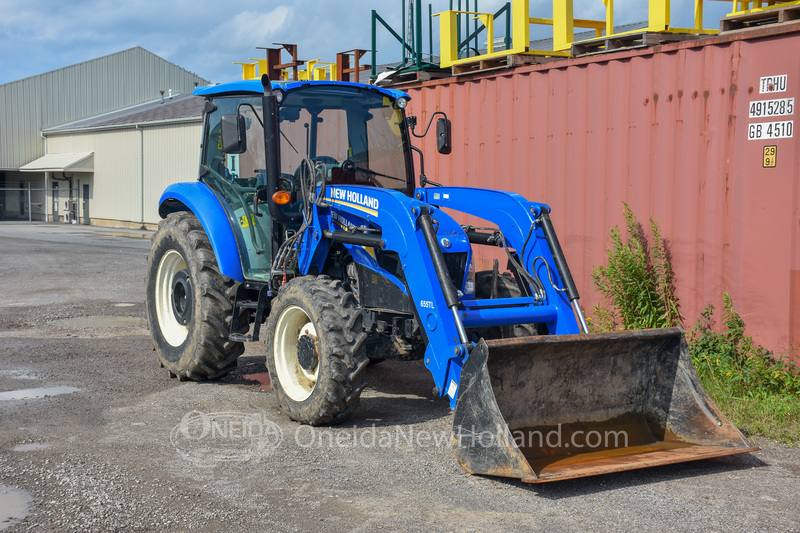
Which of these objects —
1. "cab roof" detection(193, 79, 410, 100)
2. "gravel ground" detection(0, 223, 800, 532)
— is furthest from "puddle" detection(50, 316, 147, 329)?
"cab roof" detection(193, 79, 410, 100)

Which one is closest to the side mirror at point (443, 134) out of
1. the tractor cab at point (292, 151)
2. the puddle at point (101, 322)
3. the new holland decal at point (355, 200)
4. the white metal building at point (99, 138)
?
the tractor cab at point (292, 151)

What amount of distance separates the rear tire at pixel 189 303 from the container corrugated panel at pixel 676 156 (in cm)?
383

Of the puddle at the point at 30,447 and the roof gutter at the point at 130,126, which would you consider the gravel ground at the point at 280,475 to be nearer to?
the puddle at the point at 30,447

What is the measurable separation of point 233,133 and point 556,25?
4873mm

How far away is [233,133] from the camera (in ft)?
21.3

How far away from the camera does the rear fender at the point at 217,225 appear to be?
7129 mm

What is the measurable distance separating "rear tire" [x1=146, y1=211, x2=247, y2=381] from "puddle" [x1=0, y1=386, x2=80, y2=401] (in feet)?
2.93

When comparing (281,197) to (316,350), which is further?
(281,197)

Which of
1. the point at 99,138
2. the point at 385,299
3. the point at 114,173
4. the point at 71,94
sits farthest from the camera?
the point at 71,94

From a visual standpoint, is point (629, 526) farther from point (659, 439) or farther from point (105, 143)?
point (105, 143)

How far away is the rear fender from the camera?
23.4 ft

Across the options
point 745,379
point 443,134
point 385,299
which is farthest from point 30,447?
point 745,379

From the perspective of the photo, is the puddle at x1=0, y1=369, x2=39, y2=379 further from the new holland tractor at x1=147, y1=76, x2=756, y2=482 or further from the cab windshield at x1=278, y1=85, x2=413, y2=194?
the cab windshield at x1=278, y1=85, x2=413, y2=194

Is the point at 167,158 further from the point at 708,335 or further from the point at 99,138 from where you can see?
the point at 708,335
